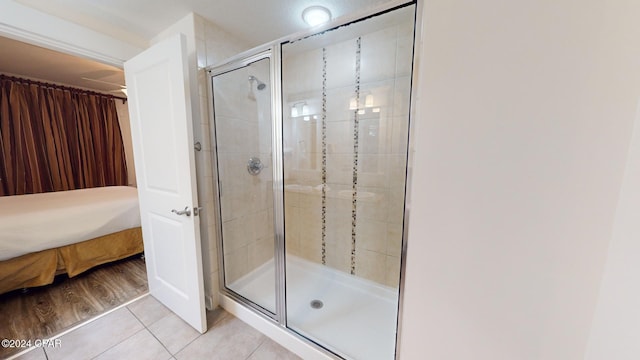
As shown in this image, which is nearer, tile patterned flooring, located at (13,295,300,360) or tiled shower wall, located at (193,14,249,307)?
tile patterned flooring, located at (13,295,300,360)

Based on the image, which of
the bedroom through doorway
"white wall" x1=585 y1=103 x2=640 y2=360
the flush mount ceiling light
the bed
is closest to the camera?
"white wall" x1=585 y1=103 x2=640 y2=360

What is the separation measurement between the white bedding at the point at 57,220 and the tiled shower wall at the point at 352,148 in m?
1.94

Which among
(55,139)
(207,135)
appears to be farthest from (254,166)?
(55,139)

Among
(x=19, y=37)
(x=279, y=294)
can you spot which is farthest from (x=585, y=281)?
(x=19, y=37)

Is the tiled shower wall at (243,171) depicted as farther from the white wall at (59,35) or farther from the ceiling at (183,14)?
the white wall at (59,35)

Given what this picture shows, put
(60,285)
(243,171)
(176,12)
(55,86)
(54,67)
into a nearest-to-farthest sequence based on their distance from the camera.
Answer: (176,12)
(243,171)
(60,285)
(54,67)
(55,86)

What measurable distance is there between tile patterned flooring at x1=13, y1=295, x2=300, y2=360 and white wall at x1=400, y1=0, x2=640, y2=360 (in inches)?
48.7

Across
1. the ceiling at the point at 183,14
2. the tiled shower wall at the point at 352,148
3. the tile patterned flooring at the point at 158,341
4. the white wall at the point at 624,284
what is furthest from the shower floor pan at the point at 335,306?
the ceiling at the point at 183,14

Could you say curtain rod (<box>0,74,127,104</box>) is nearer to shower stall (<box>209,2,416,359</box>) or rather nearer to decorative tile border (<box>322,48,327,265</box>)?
shower stall (<box>209,2,416,359</box>)

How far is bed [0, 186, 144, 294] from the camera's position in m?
1.88

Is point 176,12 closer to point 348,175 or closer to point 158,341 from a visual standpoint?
point 348,175

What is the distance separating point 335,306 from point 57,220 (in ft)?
8.98

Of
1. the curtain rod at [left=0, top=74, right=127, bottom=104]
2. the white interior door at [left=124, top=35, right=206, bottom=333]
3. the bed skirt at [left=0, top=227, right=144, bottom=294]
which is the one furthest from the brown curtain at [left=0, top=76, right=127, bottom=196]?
the white interior door at [left=124, top=35, right=206, bottom=333]

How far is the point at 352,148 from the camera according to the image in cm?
202
